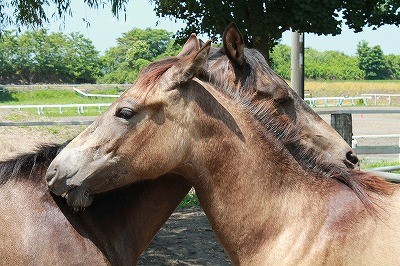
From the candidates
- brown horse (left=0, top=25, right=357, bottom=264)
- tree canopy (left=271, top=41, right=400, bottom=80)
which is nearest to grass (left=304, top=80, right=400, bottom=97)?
tree canopy (left=271, top=41, right=400, bottom=80)

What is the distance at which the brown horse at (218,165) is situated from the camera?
244 cm

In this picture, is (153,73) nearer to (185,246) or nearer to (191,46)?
(191,46)

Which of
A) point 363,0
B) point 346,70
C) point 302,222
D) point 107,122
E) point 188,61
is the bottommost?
point 346,70

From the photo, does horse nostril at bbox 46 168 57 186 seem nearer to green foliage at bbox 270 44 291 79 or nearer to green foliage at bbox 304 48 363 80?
green foliage at bbox 270 44 291 79

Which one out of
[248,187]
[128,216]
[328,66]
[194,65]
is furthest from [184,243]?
[328,66]

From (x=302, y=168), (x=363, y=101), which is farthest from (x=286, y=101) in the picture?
(x=363, y=101)

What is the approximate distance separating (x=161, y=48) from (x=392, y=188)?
3211cm

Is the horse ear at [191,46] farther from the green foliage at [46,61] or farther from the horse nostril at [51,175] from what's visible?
the green foliage at [46,61]

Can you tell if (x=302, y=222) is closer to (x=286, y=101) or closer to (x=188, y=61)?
(x=188, y=61)

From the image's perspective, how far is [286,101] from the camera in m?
3.47

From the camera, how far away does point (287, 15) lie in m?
6.30

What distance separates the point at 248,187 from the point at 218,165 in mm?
155

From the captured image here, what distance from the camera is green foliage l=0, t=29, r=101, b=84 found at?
31.8m

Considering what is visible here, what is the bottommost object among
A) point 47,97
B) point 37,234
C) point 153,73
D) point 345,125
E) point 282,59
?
point 47,97
